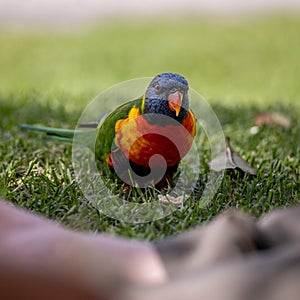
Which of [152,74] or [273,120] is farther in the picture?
[152,74]

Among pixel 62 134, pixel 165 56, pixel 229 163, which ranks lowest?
pixel 229 163

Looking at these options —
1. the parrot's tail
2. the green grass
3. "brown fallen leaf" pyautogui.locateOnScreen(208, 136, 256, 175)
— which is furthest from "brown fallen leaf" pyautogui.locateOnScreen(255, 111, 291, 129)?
the parrot's tail

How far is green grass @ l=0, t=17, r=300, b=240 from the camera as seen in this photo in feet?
6.89

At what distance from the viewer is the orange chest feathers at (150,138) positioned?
199 centimetres

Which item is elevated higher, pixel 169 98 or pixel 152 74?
pixel 169 98

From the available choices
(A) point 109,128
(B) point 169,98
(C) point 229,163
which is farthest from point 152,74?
(B) point 169,98

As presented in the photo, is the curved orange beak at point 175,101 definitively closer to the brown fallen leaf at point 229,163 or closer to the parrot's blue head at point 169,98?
the parrot's blue head at point 169,98

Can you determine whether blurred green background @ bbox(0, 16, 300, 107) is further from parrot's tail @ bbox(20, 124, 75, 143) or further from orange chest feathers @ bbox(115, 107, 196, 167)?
orange chest feathers @ bbox(115, 107, 196, 167)

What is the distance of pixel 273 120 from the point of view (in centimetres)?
324

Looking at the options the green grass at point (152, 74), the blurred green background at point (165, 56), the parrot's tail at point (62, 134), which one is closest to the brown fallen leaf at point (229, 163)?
the green grass at point (152, 74)

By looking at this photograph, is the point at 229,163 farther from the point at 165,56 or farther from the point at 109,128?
the point at 165,56

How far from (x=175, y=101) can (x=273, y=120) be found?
1.38 meters

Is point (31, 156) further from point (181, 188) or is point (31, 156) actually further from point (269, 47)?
point (269, 47)

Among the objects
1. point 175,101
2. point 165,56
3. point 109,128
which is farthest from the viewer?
point 165,56
